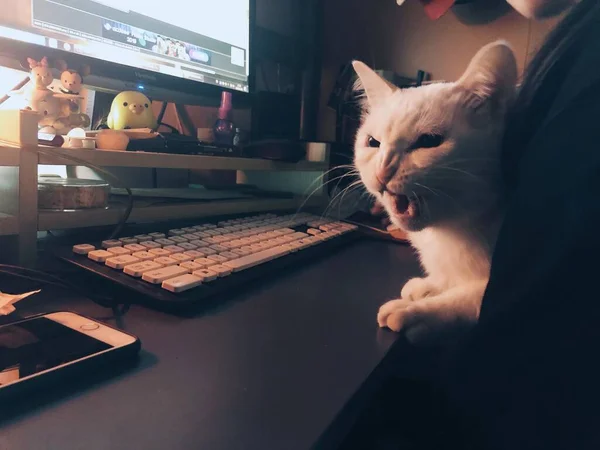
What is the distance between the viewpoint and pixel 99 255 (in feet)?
1.66

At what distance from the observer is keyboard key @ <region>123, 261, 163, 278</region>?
473 mm

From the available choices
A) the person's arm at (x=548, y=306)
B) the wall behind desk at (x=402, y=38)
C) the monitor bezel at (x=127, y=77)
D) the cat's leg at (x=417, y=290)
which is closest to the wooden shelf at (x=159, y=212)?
the monitor bezel at (x=127, y=77)

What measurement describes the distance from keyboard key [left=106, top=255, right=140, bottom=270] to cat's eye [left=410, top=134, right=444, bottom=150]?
0.34 m

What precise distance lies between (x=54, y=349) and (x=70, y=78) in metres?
0.53

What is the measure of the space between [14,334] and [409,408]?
52 centimetres

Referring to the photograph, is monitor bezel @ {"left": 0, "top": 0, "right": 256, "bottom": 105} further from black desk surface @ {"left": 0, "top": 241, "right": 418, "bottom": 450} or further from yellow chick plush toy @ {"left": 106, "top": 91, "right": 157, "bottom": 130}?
black desk surface @ {"left": 0, "top": 241, "right": 418, "bottom": 450}

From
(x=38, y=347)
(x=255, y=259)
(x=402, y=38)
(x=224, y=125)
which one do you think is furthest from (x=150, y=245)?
(x=402, y=38)

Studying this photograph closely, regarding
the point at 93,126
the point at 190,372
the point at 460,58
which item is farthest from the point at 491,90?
the point at 460,58

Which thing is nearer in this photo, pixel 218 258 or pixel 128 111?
pixel 218 258

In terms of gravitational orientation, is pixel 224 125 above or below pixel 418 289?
above

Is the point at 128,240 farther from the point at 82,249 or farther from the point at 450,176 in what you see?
the point at 450,176

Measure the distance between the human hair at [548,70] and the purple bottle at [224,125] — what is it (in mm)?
751

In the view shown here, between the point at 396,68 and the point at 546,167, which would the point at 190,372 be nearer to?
the point at 546,167

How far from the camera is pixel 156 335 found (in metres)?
0.39
